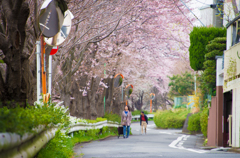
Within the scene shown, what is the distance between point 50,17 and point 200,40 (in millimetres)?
13240

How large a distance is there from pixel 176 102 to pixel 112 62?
30730 millimetres

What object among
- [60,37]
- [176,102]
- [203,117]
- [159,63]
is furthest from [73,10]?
[176,102]

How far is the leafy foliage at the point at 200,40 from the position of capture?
67.9 feet

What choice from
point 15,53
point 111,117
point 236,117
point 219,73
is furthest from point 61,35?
point 111,117

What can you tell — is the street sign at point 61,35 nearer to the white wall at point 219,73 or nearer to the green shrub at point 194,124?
the white wall at point 219,73

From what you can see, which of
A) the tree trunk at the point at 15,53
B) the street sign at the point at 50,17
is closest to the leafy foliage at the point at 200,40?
the street sign at the point at 50,17

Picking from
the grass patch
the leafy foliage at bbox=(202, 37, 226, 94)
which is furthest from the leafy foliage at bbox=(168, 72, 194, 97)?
the leafy foliage at bbox=(202, 37, 226, 94)

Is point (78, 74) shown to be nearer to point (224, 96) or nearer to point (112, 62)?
point (112, 62)

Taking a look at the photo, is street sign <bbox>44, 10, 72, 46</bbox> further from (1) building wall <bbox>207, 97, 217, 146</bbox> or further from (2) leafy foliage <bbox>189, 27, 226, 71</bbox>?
(2) leafy foliage <bbox>189, 27, 226, 71</bbox>

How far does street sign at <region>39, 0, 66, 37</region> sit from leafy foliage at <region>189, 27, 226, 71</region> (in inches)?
501

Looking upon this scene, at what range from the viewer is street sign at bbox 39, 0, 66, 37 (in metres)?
8.76

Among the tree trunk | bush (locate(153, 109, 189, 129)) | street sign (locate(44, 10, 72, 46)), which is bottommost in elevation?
bush (locate(153, 109, 189, 129))

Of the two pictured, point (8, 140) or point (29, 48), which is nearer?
point (8, 140)

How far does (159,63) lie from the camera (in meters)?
31.1
